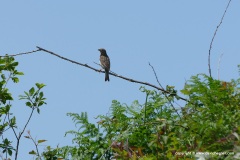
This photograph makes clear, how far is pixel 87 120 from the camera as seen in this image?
484cm

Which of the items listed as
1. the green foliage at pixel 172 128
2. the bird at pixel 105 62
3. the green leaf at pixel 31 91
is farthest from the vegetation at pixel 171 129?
the bird at pixel 105 62

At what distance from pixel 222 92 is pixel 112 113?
1144 mm

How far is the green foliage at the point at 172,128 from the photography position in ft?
11.3

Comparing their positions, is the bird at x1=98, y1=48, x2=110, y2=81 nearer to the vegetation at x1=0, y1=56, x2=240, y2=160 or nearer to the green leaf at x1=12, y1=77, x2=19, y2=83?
the green leaf at x1=12, y1=77, x2=19, y2=83

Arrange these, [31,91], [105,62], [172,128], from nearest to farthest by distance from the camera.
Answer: [172,128]
[31,91]
[105,62]

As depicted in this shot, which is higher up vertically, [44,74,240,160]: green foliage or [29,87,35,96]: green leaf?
[29,87,35,96]: green leaf

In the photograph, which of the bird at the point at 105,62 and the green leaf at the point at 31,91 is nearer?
the green leaf at the point at 31,91

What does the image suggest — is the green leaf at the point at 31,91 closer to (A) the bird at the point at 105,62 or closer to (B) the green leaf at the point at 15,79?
(B) the green leaf at the point at 15,79

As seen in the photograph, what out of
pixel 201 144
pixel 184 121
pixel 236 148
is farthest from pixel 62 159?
pixel 236 148

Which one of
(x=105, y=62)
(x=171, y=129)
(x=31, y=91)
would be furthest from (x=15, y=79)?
(x=105, y=62)

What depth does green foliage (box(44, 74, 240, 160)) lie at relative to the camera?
345 centimetres

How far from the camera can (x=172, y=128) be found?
156 inches

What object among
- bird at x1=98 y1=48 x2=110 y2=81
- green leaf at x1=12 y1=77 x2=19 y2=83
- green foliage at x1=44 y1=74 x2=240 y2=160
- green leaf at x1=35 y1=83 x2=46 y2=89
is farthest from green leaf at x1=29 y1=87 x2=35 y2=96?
bird at x1=98 y1=48 x2=110 y2=81

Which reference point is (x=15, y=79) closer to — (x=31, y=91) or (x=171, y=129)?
(x=31, y=91)
